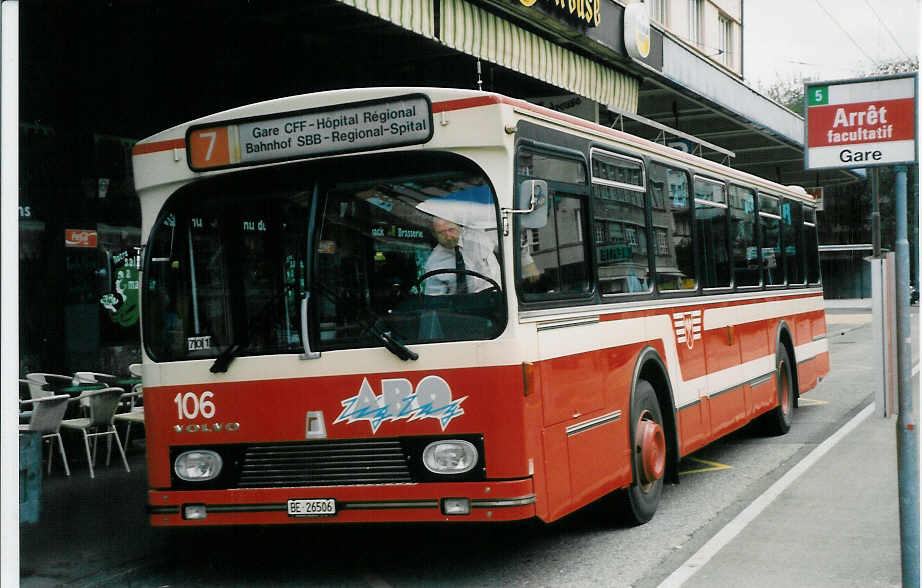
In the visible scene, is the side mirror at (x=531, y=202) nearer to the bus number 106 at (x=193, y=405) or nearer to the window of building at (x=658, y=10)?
the bus number 106 at (x=193, y=405)

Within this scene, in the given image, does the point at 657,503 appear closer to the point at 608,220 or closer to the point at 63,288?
the point at 608,220

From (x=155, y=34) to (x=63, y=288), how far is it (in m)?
2.92

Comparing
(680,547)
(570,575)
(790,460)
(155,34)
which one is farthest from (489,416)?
(155,34)

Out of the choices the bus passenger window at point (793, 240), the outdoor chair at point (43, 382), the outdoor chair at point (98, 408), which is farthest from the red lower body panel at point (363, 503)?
the bus passenger window at point (793, 240)

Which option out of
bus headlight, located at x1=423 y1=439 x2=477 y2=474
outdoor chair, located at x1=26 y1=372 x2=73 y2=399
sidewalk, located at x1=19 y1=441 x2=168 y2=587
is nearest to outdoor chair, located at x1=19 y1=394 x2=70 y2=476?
sidewalk, located at x1=19 y1=441 x2=168 y2=587

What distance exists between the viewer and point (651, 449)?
772 cm

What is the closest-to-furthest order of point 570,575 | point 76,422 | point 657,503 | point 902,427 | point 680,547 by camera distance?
point 902,427 < point 570,575 < point 680,547 < point 657,503 < point 76,422

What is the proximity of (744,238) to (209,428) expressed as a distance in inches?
255

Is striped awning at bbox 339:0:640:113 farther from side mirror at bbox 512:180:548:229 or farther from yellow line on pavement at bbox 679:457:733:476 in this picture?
yellow line on pavement at bbox 679:457:733:476

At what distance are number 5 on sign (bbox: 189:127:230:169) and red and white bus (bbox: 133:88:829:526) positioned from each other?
0.04 feet

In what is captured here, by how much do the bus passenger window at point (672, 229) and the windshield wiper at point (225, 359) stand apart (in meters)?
3.50

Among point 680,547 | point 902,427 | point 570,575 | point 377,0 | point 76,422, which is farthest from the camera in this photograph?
point 76,422

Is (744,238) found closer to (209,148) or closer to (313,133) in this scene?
(313,133)

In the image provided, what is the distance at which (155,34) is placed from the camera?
1077 centimetres
